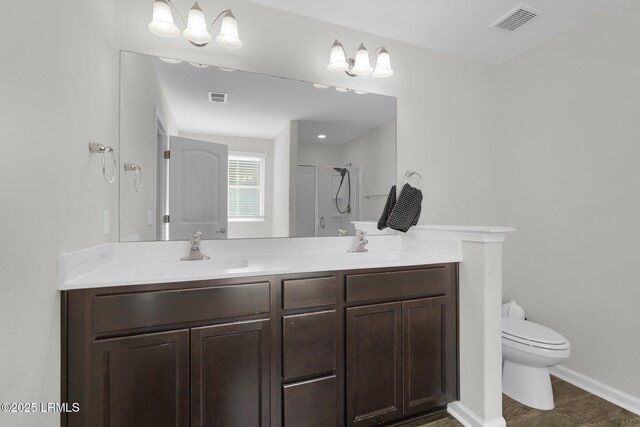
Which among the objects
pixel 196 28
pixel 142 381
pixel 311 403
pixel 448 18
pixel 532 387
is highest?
pixel 448 18

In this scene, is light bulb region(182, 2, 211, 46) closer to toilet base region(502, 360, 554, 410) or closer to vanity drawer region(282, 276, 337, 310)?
vanity drawer region(282, 276, 337, 310)

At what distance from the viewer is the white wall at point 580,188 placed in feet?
6.21

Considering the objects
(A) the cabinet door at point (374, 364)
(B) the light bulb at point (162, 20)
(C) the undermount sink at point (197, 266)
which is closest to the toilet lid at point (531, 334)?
(A) the cabinet door at point (374, 364)

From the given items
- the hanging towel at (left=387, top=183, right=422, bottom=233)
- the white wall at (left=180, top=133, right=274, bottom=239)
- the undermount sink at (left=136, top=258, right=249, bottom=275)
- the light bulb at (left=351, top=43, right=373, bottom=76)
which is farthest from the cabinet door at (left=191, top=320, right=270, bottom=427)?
the light bulb at (left=351, top=43, right=373, bottom=76)

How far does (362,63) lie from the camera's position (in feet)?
6.62

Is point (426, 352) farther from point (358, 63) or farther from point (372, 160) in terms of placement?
point (358, 63)

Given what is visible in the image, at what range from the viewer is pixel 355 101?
2.16 meters

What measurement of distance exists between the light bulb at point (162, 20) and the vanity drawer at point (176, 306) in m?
1.30

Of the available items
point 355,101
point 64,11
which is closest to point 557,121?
point 355,101

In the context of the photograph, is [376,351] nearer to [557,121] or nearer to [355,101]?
[355,101]

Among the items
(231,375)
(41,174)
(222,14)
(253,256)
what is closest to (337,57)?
(222,14)

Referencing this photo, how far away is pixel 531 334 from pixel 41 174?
2531mm

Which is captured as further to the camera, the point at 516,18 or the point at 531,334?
the point at 516,18

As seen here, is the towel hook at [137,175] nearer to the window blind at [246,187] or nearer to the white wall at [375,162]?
the window blind at [246,187]
